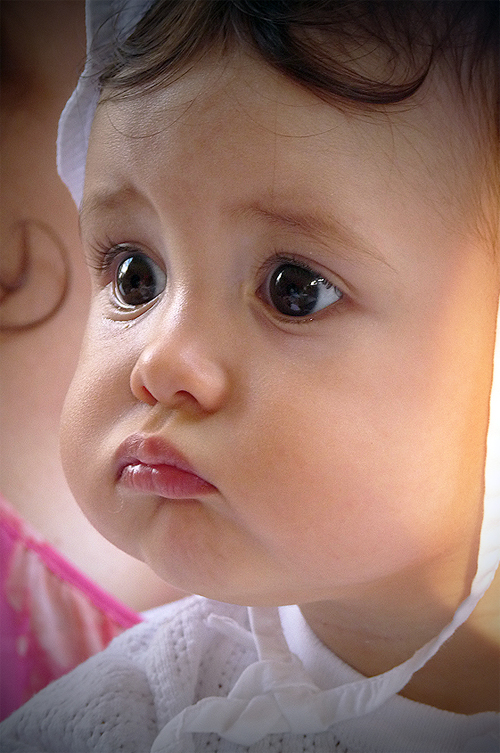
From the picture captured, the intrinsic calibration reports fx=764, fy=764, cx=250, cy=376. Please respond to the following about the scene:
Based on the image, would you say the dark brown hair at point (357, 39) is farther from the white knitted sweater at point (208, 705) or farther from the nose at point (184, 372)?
the white knitted sweater at point (208, 705)

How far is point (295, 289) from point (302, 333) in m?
0.03

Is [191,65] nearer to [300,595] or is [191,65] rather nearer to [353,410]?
[353,410]

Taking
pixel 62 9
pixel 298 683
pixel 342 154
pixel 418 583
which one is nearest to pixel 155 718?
pixel 298 683

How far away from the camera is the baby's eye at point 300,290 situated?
417mm

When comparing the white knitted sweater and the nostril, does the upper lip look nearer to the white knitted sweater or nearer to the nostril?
the nostril

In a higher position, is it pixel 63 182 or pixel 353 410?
pixel 63 182

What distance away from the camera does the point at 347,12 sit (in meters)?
0.40

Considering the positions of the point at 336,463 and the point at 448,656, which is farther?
the point at 448,656

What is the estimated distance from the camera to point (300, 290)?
0.42 metres

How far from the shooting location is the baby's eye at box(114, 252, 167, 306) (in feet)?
1.54

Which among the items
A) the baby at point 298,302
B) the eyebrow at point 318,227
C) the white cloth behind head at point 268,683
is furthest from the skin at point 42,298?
the eyebrow at point 318,227

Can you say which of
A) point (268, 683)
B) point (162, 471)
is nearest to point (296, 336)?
point (162, 471)

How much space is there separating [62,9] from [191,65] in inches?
7.2

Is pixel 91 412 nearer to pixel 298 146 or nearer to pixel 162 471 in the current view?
pixel 162 471
